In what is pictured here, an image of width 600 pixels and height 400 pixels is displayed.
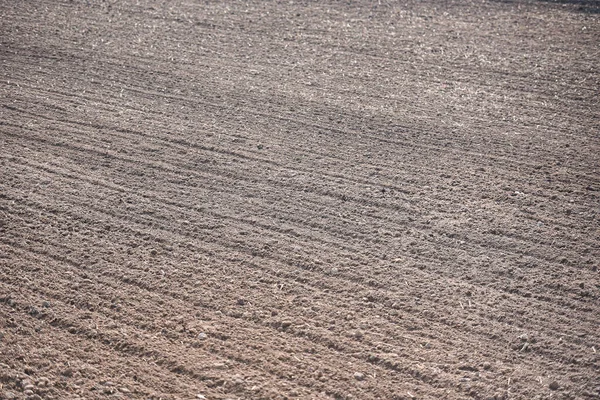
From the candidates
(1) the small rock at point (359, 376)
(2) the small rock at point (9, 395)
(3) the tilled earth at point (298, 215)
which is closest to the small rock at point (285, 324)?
(3) the tilled earth at point (298, 215)

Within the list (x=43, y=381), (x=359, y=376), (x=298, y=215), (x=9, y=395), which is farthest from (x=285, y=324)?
(x=9, y=395)

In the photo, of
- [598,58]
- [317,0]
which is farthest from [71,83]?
[598,58]

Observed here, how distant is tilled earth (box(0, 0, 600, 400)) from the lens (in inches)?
170

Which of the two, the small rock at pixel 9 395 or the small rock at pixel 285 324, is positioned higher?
the small rock at pixel 285 324

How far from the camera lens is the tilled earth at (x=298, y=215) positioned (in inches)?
170

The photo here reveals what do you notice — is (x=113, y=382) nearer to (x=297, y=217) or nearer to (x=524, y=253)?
(x=297, y=217)

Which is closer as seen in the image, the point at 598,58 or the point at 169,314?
the point at 169,314

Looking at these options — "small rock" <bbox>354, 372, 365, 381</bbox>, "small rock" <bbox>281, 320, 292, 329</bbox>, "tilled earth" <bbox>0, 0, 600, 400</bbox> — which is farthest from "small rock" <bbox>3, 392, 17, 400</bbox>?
"small rock" <bbox>354, 372, 365, 381</bbox>

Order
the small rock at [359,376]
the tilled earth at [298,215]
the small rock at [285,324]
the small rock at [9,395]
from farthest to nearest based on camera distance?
1. the small rock at [285,324]
2. the tilled earth at [298,215]
3. the small rock at [359,376]
4. the small rock at [9,395]

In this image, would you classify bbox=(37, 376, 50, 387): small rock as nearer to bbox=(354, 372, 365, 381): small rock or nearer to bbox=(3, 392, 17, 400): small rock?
bbox=(3, 392, 17, 400): small rock

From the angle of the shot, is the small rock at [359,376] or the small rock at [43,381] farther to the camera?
the small rock at [359,376]

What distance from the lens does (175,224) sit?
18.7ft

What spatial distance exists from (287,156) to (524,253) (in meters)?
2.49

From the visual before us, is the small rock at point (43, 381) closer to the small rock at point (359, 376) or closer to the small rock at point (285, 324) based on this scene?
the small rock at point (285, 324)
